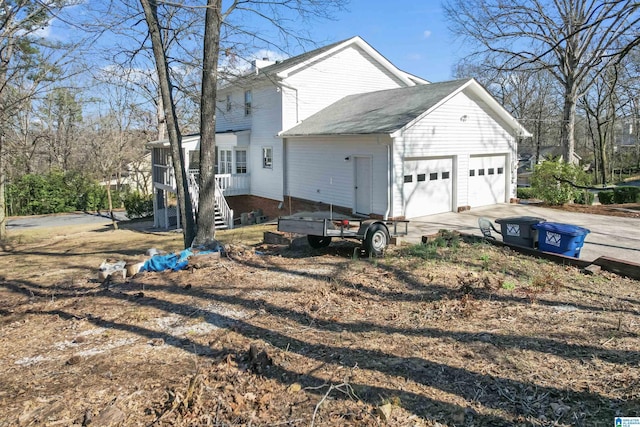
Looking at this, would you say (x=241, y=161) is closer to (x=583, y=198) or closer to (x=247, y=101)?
(x=247, y=101)

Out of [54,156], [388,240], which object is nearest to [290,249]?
[388,240]

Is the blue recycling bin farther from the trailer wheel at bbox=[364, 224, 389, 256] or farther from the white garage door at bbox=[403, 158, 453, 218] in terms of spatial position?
the white garage door at bbox=[403, 158, 453, 218]

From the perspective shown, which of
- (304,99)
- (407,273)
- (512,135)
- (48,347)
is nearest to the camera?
(48,347)

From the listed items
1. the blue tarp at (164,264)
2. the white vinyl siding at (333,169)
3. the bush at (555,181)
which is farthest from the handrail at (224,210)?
the bush at (555,181)

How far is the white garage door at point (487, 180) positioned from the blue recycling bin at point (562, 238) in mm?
8600

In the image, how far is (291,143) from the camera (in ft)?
65.2

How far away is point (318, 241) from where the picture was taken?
1050cm

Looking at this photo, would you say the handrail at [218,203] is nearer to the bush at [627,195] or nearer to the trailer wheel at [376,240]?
the trailer wheel at [376,240]

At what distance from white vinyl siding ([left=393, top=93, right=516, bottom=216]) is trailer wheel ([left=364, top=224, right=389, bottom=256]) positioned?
5416mm

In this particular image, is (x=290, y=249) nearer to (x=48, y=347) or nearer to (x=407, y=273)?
(x=407, y=273)

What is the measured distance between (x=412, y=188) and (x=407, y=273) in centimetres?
806

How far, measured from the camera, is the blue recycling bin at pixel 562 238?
8969mm

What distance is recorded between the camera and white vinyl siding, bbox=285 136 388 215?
1524 centimetres

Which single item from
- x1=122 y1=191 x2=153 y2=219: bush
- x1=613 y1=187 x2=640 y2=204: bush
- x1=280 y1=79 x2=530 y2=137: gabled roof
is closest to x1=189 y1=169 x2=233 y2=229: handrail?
x1=280 y1=79 x2=530 y2=137: gabled roof
